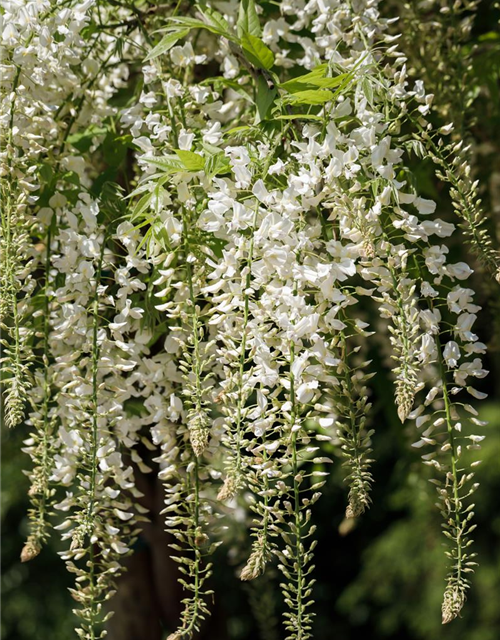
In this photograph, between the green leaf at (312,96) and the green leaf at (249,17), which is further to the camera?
the green leaf at (249,17)

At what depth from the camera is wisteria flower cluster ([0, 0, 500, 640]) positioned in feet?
2.64

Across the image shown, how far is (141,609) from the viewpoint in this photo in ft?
5.08

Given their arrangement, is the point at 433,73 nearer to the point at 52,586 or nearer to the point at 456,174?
the point at 456,174

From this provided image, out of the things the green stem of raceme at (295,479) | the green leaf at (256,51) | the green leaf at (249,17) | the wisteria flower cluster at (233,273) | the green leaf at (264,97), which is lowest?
the green stem of raceme at (295,479)

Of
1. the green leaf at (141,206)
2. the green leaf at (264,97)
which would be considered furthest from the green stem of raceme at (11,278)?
the green leaf at (264,97)

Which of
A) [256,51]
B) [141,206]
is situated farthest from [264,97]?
[141,206]

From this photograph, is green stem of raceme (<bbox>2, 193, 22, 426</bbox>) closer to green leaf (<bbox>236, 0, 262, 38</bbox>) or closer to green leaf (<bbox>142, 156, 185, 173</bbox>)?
green leaf (<bbox>142, 156, 185, 173</bbox>)

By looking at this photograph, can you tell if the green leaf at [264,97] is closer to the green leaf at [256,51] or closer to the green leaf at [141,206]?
the green leaf at [256,51]

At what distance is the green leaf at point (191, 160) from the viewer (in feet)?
2.78

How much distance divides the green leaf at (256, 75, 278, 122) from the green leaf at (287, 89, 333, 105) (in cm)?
5

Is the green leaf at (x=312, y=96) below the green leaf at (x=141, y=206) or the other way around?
the other way around

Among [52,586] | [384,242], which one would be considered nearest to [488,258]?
[384,242]

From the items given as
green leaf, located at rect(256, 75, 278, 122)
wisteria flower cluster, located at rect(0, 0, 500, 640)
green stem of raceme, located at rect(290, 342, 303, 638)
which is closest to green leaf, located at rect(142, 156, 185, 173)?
wisteria flower cluster, located at rect(0, 0, 500, 640)

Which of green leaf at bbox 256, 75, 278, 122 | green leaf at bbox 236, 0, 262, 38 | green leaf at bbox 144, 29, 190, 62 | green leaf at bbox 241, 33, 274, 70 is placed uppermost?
green leaf at bbox 236, 0, 262, 38
